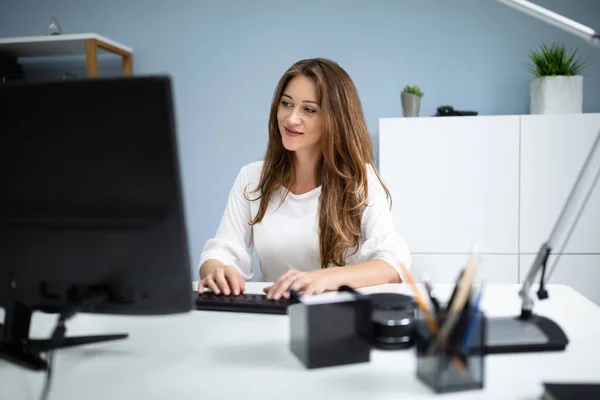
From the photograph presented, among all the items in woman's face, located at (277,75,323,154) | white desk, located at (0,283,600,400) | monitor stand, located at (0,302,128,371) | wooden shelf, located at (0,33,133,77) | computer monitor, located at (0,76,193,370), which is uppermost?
wooden shelf, located at (0,33,133,77)

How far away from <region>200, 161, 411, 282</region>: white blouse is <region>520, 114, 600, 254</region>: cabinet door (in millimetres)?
1182

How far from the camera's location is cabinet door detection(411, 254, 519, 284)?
2.71m

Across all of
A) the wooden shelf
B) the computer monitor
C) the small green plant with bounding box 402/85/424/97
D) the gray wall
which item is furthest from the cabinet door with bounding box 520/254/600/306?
the wooden shelf

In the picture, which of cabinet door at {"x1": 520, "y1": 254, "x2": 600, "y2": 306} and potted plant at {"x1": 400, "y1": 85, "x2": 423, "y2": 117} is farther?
potted plant at {"x1": 400, "y1": 85, "x2": 423, "y2": 117}

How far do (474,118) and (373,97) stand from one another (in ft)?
2.10

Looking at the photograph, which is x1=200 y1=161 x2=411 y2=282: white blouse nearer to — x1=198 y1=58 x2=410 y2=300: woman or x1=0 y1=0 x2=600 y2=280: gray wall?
x1=198 y1=58 x2=410 y2=300: woman

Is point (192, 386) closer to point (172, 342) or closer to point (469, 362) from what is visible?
point (172, 342)

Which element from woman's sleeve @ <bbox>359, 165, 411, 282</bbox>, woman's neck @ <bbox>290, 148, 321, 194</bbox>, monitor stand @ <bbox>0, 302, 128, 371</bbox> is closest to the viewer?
monitor stand @ <bbox>0, 302, 128, 371</bbox>

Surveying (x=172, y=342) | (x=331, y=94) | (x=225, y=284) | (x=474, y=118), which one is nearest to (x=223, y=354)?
(x=172, y=342)

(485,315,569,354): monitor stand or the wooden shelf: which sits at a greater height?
the wooden shelf

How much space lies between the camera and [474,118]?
8.82 ft

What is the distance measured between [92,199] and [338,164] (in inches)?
43.9

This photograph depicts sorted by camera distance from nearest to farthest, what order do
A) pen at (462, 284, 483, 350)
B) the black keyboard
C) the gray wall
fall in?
pen at (462, 284, 483, 350) < the black keyboard < the gray wall

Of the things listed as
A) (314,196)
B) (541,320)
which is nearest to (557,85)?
(314,196)
